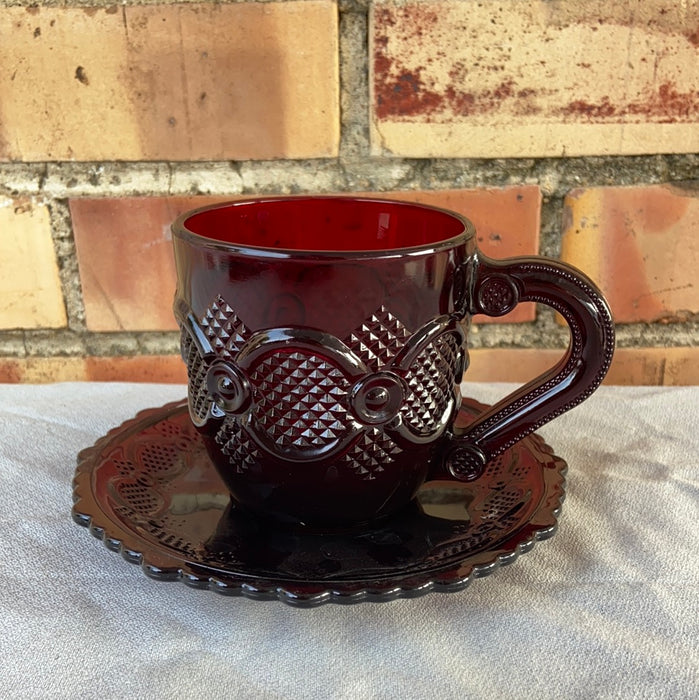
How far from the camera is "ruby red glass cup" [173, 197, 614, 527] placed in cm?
46

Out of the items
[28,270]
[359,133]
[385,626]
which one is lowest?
[385,626]

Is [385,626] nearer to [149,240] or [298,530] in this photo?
[298,530]

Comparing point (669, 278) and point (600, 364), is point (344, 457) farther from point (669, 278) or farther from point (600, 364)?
point (669, 278)

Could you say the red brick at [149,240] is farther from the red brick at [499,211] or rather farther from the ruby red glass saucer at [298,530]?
the ruby red glass saucer at [298,530]

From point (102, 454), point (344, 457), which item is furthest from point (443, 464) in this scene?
point (102, 454)

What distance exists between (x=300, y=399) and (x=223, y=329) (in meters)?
0.06

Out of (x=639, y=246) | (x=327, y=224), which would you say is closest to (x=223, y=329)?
(x=327, y=224)

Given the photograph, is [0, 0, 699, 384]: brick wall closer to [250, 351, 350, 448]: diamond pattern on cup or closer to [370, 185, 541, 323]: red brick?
[370, 185, 541, 323]: red brick

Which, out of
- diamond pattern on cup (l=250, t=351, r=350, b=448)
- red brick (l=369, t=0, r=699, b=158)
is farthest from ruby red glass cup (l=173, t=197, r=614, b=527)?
red brick (l=369, t=0, r=699, b=158)

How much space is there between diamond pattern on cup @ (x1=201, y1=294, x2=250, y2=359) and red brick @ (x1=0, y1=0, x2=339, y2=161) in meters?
0.34

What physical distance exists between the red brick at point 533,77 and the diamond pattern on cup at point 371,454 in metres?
0.37

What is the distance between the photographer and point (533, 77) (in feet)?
2.44

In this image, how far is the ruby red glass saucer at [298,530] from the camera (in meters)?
0.44

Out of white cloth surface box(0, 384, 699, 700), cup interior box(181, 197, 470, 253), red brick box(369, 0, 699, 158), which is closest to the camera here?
white cloth surface box(0, 384, 699, 700)
